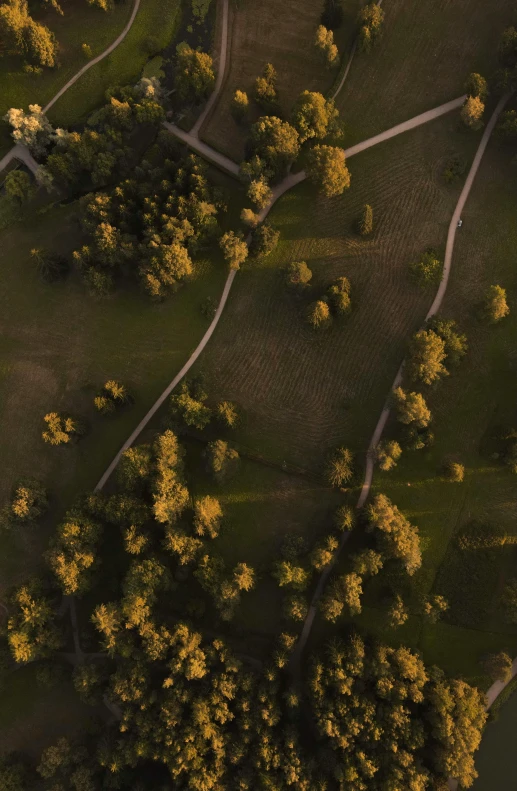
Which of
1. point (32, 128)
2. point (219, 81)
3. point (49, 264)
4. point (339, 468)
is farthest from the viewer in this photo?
point (219, 81)

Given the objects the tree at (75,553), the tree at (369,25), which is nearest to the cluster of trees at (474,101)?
the tree at (369,25)

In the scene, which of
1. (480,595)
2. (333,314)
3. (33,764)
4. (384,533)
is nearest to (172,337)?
(333,314)

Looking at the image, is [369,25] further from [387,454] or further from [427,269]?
[387,454]

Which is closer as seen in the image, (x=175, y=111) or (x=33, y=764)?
(x=33, y=764)

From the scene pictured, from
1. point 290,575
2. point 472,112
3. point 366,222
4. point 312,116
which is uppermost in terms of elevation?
point 472,112

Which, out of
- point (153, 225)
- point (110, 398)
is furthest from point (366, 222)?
point (110, 398)

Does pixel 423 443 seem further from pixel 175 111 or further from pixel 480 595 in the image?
pixel 175 111

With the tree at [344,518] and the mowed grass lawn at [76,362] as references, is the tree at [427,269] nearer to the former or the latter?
the mowed grass lawn at [76,362]
